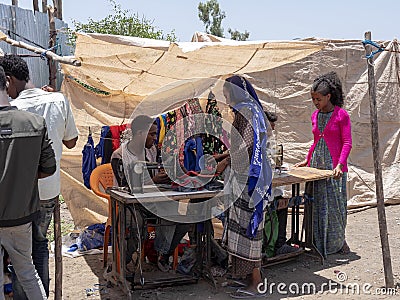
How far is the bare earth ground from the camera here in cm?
475

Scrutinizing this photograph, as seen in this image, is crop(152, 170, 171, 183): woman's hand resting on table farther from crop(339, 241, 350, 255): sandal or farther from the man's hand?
crop(339, 241, 350, 255): sandal

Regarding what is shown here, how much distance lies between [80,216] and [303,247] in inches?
106

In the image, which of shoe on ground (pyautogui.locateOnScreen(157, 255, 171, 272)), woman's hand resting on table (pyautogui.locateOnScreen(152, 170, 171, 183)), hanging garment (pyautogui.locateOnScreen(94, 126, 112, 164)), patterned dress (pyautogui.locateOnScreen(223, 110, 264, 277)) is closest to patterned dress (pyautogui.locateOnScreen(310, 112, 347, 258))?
patterned dress (pyautogui.locateOnScreen(223, 110, 264, 277))

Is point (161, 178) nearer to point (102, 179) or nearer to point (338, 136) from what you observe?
point (102, 179)

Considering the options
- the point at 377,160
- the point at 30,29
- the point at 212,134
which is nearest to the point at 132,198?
the point at 212,134

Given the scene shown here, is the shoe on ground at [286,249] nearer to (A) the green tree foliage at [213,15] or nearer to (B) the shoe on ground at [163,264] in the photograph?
(B) the shoe on ground at [163,264]

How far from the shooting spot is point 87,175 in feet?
19.7

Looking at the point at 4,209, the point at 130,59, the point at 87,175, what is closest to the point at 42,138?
the point at 4,209

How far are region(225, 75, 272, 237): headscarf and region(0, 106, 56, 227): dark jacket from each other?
1757mm

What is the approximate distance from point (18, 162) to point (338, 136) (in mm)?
3410

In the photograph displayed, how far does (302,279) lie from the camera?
16.9 feet

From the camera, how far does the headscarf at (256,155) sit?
4.49 metres

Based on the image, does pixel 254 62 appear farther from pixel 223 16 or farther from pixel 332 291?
pixel 223 16

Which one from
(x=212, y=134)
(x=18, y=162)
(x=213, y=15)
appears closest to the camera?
(x=18, y=162)
